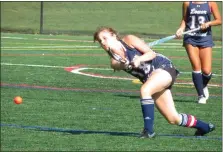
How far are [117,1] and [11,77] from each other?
29.7 m

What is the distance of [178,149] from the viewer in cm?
990

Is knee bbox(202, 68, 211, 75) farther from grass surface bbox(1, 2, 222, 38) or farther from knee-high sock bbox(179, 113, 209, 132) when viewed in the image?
grass surface bbox(1, 2, 222, 38)

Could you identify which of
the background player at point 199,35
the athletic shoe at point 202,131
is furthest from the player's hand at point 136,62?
the background player at point 199,35

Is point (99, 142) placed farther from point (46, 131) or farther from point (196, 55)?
point (196, 55)

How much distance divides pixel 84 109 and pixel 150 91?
3.25 m

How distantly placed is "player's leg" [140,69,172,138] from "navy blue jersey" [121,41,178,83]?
11cm

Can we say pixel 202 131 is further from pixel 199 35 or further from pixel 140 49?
pixel 199 35

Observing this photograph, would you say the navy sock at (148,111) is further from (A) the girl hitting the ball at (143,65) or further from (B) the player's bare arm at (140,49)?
(B) the player's bare arm at (140,49)

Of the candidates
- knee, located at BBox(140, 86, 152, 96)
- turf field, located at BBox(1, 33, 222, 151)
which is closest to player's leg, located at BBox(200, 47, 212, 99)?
turf field, located at BBox(1, 33, 222, 151)

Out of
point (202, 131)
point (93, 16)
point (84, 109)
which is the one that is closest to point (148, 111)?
point (202, 131)

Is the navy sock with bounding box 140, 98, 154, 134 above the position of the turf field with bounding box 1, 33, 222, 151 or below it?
above

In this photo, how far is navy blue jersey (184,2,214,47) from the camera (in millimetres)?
15039

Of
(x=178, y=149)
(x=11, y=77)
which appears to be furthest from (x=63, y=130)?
(x=11, y=77)

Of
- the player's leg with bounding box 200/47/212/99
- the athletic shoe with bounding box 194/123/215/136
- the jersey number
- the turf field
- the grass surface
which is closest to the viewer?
the turf field
